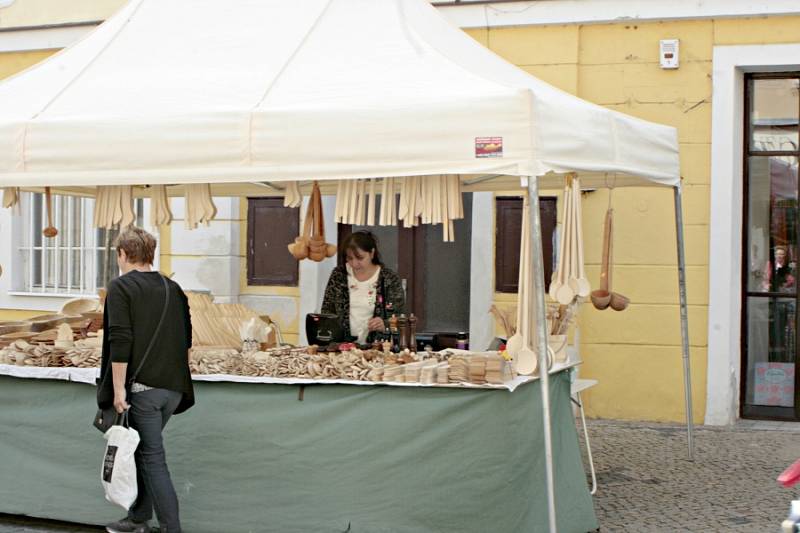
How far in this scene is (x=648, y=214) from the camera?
9.41 metres

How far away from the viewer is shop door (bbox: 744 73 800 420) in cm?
946

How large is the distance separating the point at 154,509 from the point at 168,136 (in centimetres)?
186

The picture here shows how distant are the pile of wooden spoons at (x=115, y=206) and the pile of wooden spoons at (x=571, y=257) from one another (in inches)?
97.3

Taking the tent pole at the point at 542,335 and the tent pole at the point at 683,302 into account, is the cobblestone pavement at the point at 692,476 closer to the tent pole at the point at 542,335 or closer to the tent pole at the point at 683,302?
the tent pole at the point at 683,302

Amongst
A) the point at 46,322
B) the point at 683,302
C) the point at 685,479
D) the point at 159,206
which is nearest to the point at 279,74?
the point at 159,206

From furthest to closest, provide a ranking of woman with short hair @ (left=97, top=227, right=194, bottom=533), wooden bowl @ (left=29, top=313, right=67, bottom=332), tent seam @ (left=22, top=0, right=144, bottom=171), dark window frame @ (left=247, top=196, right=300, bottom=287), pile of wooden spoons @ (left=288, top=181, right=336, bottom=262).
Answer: dark window frame @ (left=247, top=196, right=300, bottom=287)
wooden bowl @ (left=29, top=313, right=67, bottom=332)
pile of wooden spoons @ (left=288, top=181, right=336, bottom=262)
tent seam @ (left=22, top=0, right=144, bottom=171)
woman with short hair @ (left=97, top=227, right=194, bottom=533)

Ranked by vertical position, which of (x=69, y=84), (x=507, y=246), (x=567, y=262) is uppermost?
(x=69, y=84)

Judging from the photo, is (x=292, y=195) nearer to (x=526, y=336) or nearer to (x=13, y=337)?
(x=526, y=336)

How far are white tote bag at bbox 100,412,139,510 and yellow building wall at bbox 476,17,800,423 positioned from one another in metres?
4.84

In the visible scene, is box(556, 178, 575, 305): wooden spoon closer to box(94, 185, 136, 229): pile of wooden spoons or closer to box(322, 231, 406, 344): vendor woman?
box(322, 231, 406, 344): vendor woman

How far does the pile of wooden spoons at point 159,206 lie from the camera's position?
6738 mm

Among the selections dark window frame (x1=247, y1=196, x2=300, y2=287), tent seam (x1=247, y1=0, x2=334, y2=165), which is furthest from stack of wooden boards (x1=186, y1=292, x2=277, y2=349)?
dark window frame (x1=247, y1=196, x2=300, y2=287)

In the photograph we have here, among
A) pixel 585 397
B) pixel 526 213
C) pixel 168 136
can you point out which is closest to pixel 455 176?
pixel 526 213

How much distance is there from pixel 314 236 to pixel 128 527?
221cm
